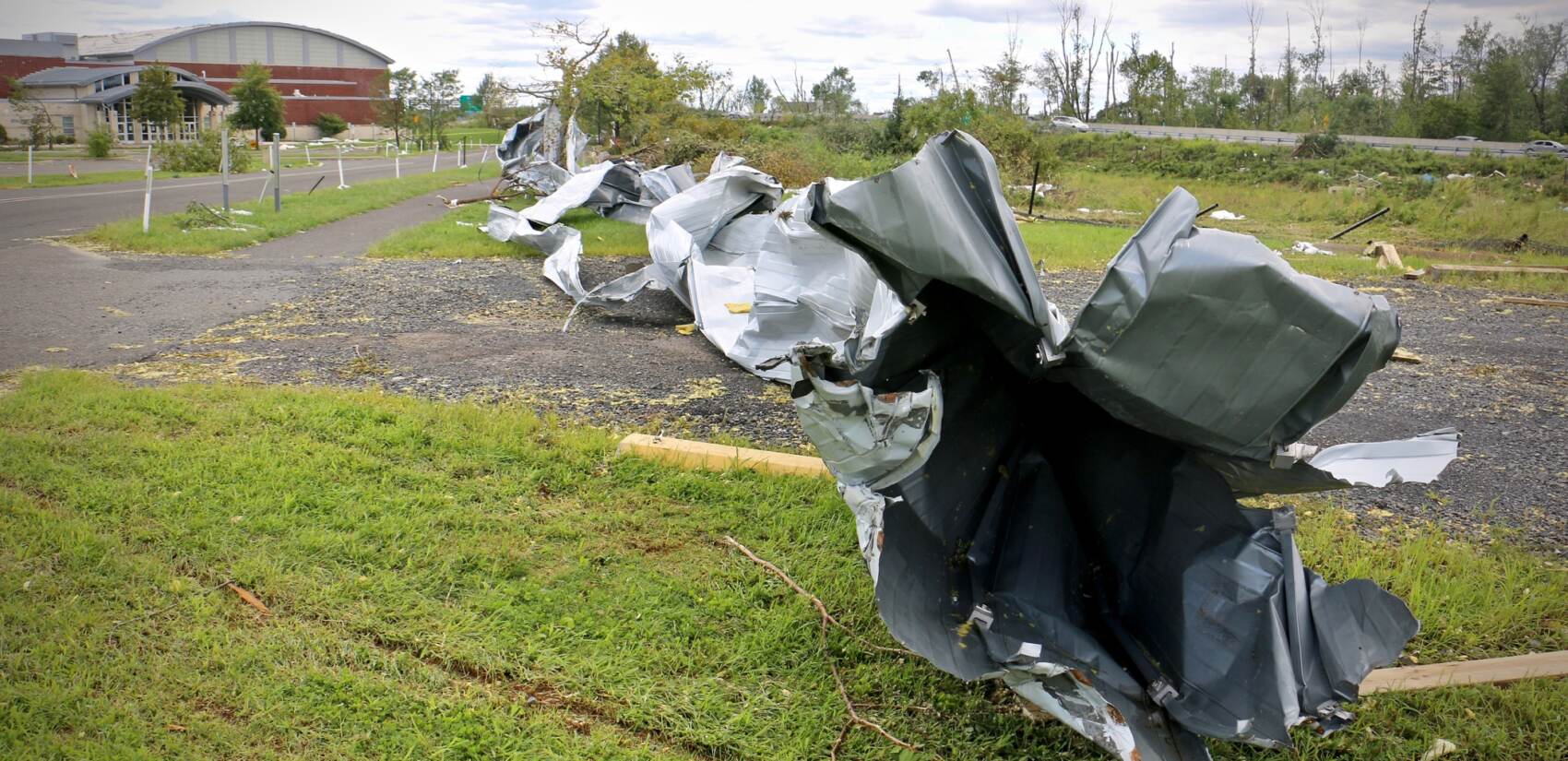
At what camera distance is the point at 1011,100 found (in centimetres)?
3369

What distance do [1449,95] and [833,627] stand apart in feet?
134

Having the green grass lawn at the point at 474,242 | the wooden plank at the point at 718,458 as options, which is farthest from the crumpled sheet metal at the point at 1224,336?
the green grass lawn at the point at 474,242

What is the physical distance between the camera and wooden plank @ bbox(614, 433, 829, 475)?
4.40 metres

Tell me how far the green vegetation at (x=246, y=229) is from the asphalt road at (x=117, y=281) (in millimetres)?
299

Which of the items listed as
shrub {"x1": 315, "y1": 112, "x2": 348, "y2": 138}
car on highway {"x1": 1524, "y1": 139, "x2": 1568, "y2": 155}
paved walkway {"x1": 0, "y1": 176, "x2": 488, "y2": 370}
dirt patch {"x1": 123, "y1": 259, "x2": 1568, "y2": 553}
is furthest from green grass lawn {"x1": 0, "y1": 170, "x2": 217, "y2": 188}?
car on highway {"x1": 1524, "y1": 139, "x2": 1568, "y2": 155}

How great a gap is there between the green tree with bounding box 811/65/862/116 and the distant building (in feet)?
60.6

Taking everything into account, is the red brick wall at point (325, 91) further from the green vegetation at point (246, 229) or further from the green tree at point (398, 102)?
the green vegetation at point (246, 229)

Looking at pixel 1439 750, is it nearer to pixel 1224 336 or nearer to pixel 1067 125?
pixel 1224 336

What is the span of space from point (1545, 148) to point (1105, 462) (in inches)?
1356

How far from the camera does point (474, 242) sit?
1164cm

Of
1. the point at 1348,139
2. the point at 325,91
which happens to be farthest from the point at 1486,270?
the point at 325,91

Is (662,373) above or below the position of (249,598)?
above

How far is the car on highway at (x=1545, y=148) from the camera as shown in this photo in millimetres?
27506

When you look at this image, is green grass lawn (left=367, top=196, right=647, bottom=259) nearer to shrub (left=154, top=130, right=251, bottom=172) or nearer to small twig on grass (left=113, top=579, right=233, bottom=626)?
small twig on grass (left=113, top=579, right=233, bottom=626)
